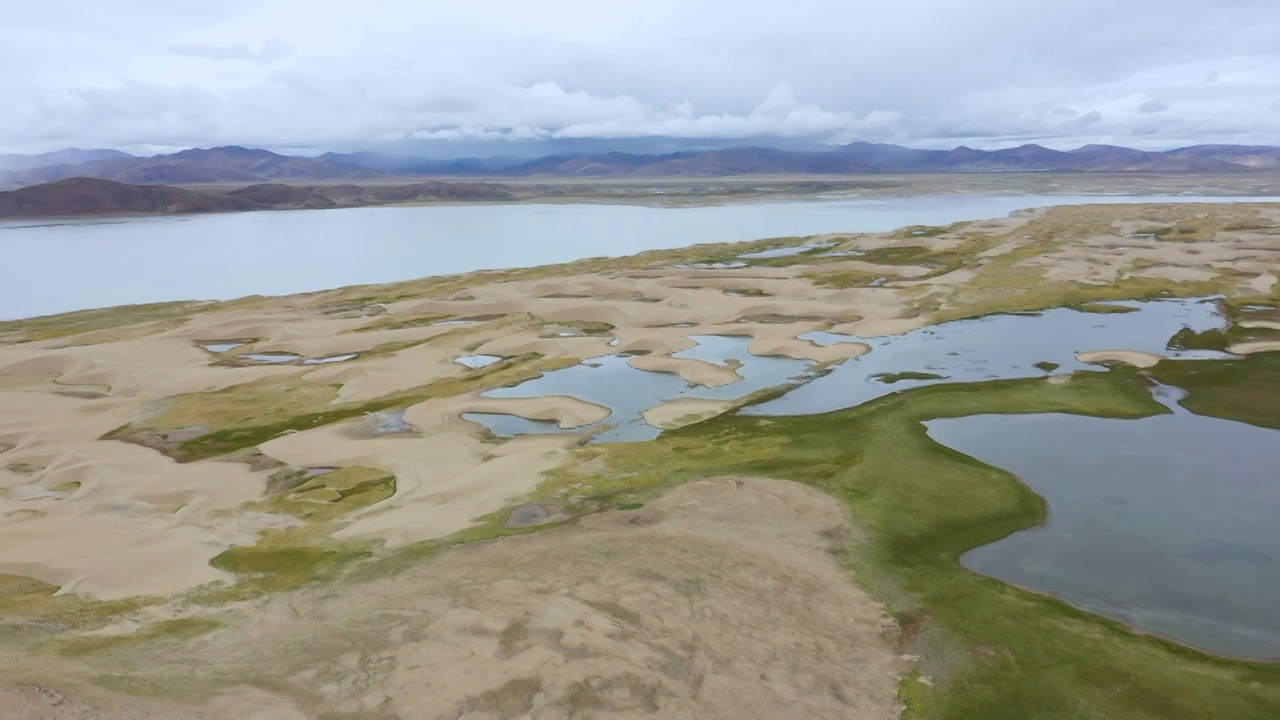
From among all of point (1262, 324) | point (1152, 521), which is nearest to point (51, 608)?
point (1152, 521)

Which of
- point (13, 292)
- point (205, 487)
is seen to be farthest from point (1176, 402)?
point (13, 292)

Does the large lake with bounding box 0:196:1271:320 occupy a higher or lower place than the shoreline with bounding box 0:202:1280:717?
higher

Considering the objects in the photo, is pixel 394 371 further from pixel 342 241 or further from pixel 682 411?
pixel 342 241

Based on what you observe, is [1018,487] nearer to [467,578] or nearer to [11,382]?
[467,578]

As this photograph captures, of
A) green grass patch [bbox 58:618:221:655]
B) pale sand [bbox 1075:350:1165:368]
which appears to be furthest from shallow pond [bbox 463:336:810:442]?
green grass patch [bbox 58:618:221:655]

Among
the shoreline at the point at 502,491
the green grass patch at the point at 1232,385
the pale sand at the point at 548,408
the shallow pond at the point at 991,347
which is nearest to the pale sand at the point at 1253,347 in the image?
the green grass patch at the point at 1232,385

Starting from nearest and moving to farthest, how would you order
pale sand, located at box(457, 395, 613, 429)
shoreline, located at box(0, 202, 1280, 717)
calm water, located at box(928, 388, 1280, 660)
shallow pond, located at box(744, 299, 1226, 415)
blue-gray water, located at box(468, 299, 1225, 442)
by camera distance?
1. shoreline, located at box(0, 202, 1280, 717)
2. calm water, located at box(928, 388, 1280, 660)
3. pale sand, located at box(457, 395, 613, 429)
4. blue-gray water, located at box(468, 299, 1225, 442)
5. shallow pond, located at box(744, 299, 1226, 415)

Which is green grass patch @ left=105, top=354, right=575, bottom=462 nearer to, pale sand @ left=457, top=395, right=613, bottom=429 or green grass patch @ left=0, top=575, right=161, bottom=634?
pale sand @ left=457, top=395, right=613, bottom=429
